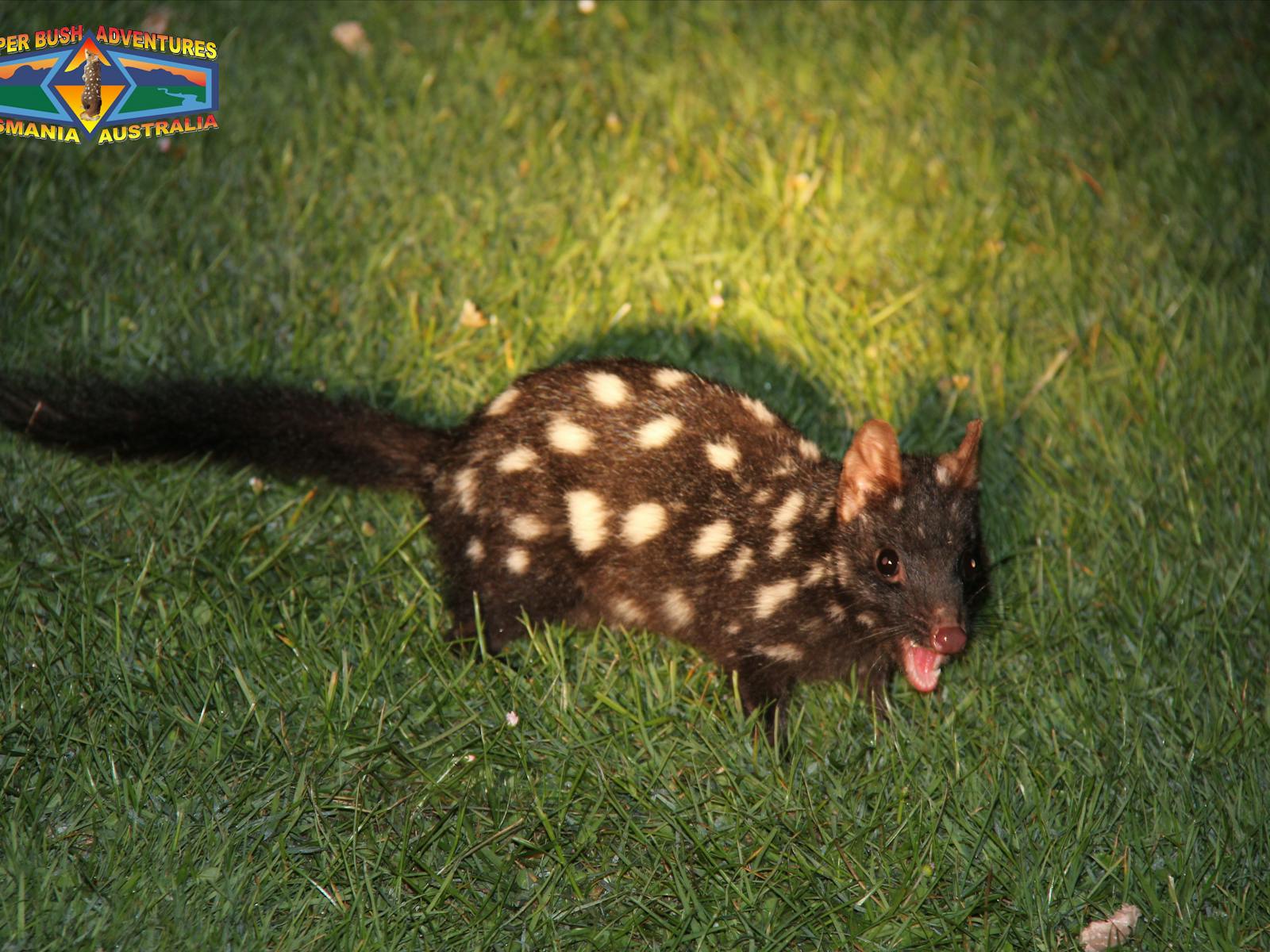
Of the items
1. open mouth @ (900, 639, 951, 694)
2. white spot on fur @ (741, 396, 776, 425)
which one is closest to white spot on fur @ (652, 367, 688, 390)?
white spot on fur @ (741, 396, 776, 425)

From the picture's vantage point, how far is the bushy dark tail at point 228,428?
14.3 ft

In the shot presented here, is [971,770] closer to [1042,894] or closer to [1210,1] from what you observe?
[1042,894]

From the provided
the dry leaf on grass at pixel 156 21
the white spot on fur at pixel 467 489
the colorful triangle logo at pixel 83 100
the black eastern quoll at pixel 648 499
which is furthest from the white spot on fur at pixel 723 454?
the dry leaf on grass at pixel 156 21

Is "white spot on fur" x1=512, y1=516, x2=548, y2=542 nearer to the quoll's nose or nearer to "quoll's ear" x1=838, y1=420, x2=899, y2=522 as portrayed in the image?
"quoll's ear" x1=838, y1=420, x2=899, y2=522

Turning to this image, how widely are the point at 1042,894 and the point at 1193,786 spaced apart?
0.70 meters

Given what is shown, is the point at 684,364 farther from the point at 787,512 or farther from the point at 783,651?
the point at 783,651

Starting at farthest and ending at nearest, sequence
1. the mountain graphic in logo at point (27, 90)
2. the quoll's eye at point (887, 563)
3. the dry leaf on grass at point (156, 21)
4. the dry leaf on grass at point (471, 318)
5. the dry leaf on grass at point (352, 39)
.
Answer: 1. the dry leaf on grass at point (352, 39)
2. the dry leaf on grass at point (156, 21)
3. the mountain graphic in logo at point (27, 90)
4. the dry leaf on grass at point (471, 318)
5. the quoll's eye at point (887, 563)

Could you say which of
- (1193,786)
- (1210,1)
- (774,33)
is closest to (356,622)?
(1193,786)

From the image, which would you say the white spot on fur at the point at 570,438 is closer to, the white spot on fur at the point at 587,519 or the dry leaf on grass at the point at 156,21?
the white spot on fur at the point at 587,519

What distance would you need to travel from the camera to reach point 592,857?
375 cm

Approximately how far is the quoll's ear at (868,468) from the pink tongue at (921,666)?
48 centimetres

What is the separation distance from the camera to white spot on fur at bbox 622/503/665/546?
416 centimetres

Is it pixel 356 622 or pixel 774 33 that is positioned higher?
pixel 774 33

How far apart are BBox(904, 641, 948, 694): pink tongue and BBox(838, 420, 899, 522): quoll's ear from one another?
1.59ft
